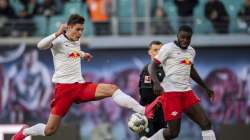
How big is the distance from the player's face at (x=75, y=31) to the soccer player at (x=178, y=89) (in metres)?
1.18

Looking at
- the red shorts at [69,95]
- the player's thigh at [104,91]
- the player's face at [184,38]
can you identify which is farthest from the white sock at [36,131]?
the player's face at [184,38]

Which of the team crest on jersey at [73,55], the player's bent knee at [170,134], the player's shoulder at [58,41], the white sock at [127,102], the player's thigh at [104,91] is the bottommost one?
the player's bent knee at [170,134]

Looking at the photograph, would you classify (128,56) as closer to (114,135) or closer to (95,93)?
(114,135)

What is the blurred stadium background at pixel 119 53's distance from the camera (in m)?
19.5

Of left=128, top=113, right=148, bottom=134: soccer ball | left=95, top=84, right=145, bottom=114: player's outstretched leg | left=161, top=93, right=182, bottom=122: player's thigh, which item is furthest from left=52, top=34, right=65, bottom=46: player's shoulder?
left=161, top=93, right=182, bottom=122: player's thigh

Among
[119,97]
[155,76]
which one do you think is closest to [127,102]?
[119,97]

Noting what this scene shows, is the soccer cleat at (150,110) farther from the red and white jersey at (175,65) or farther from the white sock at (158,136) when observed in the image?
the white sock at (158,136)

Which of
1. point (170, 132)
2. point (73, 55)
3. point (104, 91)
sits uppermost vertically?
point (73, 55)

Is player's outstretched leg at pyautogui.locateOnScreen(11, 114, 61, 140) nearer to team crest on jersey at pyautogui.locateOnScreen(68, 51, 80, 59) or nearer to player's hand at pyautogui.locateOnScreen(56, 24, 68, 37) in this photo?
team crest on jersey at pyautogui.locateOnScreen(68, 51, 80, 59)

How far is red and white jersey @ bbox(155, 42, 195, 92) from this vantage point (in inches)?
496

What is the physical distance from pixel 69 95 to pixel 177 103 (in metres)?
1.58

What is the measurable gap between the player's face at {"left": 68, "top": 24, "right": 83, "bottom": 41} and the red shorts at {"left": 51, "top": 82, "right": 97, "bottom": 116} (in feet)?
2.26

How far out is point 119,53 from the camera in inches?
782

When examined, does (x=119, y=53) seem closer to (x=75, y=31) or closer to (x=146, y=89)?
(x=146, y=89)
